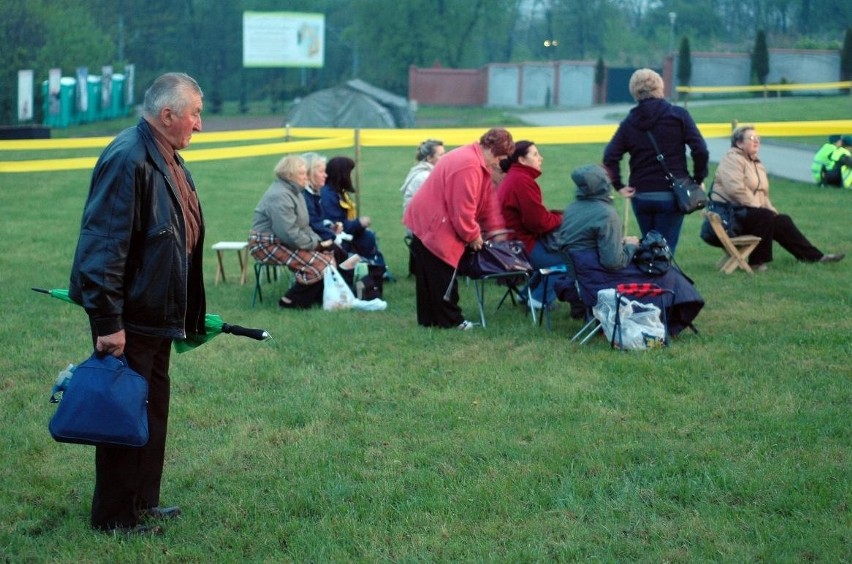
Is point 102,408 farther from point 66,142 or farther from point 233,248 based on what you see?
point 66,142

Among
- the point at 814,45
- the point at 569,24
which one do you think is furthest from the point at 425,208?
the point at 569,24

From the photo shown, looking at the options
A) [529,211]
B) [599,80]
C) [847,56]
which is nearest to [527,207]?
[529,211]

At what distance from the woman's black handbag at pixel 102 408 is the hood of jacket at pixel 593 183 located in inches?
186

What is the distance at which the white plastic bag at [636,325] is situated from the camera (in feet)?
26.6

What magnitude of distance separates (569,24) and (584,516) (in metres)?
84.5

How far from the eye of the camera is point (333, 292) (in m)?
10.1

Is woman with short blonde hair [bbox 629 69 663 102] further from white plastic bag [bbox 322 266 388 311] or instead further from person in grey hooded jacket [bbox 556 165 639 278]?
white plastic bag [bbox 322 266 388 311]

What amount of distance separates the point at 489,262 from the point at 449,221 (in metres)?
0.50

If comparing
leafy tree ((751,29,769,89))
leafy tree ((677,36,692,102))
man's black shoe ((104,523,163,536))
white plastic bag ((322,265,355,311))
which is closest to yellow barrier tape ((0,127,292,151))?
white plastic bag ((322,265,355,311))

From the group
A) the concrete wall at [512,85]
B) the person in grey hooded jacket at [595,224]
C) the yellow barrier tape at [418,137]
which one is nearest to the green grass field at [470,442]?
the person in grey hooded jacket at [595,224]

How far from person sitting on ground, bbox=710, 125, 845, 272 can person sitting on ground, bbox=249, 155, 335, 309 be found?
13.4 feet

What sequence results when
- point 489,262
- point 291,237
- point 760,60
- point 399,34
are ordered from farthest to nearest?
point 399,34
point 760,60
point 291,237
point 489,262

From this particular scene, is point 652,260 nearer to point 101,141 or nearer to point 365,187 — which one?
point 101,141

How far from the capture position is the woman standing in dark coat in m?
9.82
